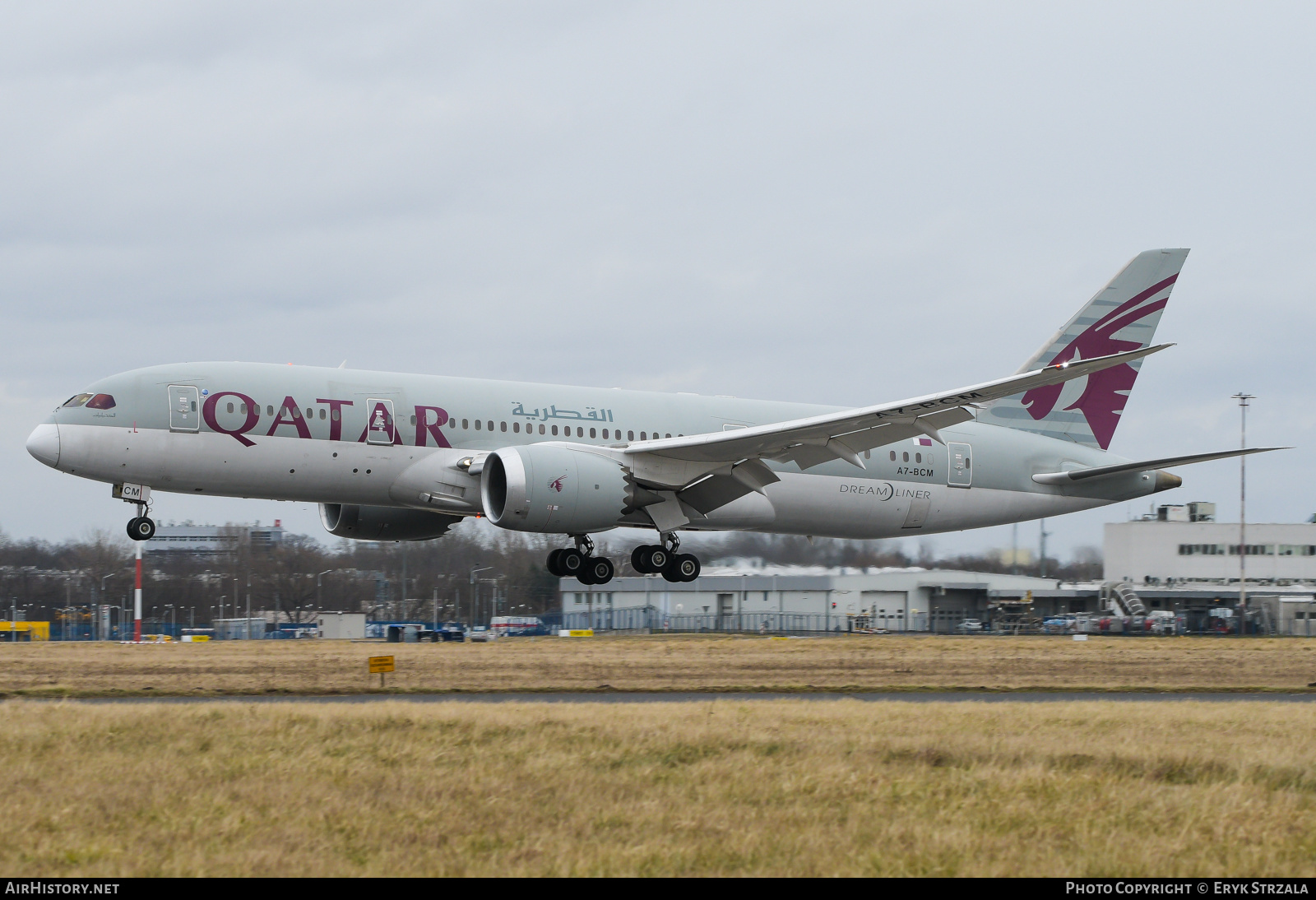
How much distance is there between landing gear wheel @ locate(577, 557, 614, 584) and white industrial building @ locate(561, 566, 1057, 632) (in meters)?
38.5

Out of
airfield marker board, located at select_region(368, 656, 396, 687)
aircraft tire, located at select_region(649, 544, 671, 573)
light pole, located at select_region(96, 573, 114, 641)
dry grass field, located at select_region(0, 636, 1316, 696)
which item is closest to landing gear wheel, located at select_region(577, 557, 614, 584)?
aircraft tire, located at select_region(649, 544, 671, 573)

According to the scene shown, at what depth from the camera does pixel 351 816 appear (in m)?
13.6

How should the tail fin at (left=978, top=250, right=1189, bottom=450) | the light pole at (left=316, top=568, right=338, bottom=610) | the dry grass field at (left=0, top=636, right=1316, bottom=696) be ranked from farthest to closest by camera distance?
1. the light pole at (left=316, top=568, right=338, bottom=610)
2. the tail fin at (left=978, top=250, right=1189, bottom=450)
3. the dry grass field at (left=0, top=636, right=1316, bottom=696)

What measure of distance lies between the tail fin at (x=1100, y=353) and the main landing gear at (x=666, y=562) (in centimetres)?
904

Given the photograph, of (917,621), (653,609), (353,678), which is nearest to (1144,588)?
(917,621)

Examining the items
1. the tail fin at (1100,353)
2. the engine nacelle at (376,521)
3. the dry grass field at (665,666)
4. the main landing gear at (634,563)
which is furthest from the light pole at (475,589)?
the tail fin at (1100,353)

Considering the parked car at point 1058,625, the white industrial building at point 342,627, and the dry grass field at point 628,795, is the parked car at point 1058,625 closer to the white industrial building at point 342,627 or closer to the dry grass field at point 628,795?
the white industrial building at point 342,627

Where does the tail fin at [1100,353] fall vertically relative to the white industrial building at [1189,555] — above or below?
above

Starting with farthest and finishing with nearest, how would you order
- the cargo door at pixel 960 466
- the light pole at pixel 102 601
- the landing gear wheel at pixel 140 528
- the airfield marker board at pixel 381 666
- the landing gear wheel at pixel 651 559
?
the light pole at pixel 102 601, the airfield marker board at pixel 381 666, the cargo door at pixel 960 466, the landing gear wheel at pixel 651 559, the landing gear wheel at pixel 140 528

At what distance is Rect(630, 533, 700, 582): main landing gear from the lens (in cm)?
3083

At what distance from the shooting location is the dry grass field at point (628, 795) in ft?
39.8

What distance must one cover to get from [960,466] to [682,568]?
7.51 metres

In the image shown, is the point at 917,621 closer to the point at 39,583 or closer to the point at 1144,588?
the point at 1144,588

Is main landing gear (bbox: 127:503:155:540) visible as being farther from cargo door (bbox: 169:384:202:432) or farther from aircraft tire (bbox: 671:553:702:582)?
aircraft tire (bbox: 671:553:702:582)
